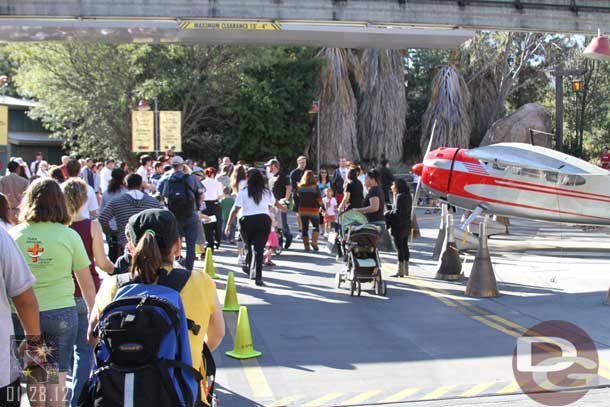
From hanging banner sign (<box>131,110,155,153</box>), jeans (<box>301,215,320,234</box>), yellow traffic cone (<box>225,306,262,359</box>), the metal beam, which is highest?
the metal beam

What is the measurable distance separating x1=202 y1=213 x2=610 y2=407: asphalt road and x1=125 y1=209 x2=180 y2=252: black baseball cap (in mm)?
2857

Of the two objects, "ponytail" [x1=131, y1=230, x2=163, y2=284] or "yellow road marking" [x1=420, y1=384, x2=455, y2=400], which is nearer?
"ponytail" [x1=131, y1=230, x2=163, y2=284]

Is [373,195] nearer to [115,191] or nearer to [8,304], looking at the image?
[115,191]

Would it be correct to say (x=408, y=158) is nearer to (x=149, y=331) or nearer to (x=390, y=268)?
(x=390, y=268)

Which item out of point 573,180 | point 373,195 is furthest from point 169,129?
point 573,180

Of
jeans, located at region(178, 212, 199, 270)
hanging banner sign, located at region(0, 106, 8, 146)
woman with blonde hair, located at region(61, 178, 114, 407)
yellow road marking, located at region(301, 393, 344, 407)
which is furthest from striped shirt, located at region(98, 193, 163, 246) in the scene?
hanging banner sign, located at region(0, 106, 8, 146)

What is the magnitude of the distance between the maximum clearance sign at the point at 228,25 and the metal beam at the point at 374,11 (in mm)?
126

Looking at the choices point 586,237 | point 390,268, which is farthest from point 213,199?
point 586,237

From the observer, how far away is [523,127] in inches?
1479

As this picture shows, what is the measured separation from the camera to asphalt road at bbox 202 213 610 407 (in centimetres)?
680

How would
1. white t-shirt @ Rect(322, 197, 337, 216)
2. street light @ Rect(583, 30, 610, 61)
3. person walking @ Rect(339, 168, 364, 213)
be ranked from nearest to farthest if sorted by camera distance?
street light @ Rect(583, 30, 610, 61), person walking @ Rect(339, 168, 364, 213), white t-shirt @ Rect(322, 197, 337, 216)

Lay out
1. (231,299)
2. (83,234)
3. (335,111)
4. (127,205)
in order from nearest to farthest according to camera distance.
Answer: (83,234) → (127,205) → (231,299) → (335,111)

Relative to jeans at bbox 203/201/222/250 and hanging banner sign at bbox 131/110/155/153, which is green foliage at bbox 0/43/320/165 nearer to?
hanging banner sign at bbox 131/110/155/153

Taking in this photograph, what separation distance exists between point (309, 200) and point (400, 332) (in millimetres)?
7761
